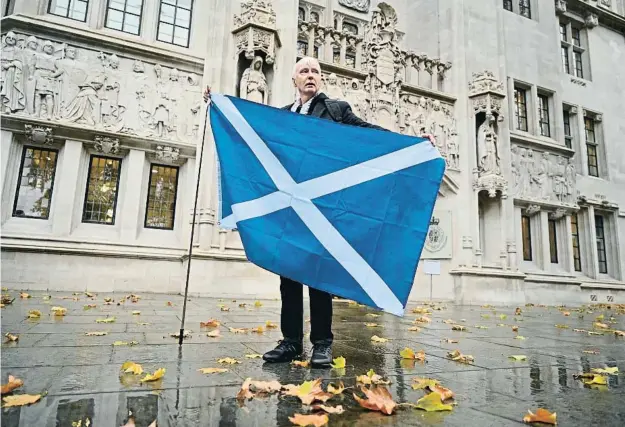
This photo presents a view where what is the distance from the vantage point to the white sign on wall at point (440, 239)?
12.9 metres

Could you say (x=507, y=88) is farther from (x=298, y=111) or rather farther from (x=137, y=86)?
(x=298, y=111)

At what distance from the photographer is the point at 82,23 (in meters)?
10.1

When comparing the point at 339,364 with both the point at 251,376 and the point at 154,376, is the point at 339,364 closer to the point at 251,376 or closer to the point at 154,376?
the point at 251,376

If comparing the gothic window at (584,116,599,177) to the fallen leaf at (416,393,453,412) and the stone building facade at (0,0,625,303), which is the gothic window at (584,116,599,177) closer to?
the stone building facade at (0,0,625,303)

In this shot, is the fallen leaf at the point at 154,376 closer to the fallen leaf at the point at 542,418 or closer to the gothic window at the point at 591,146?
the fallen leaf at the point at 542,418

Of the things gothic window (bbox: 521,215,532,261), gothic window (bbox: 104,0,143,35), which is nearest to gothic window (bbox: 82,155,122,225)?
gothic window (bbox: 104,0,143,35)

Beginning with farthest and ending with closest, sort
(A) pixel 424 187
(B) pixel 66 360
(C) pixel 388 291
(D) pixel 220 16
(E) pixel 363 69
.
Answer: (E) pixel 363 69
(D) pixel 220 16
(A) pixel 424 187
(C) pixel 388 291
(B) pixel 66 360

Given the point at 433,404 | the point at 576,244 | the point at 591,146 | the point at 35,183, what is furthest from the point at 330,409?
the point at 591,146

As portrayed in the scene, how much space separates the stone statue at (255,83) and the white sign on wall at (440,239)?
6.81 m

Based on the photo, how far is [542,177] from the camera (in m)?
15.6

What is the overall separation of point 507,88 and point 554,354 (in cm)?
1504

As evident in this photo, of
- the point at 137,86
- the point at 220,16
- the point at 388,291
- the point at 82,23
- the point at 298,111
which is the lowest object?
the point at 388,291

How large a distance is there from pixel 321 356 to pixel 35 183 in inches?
374

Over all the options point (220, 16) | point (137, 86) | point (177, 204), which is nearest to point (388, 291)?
point (177, 204)
